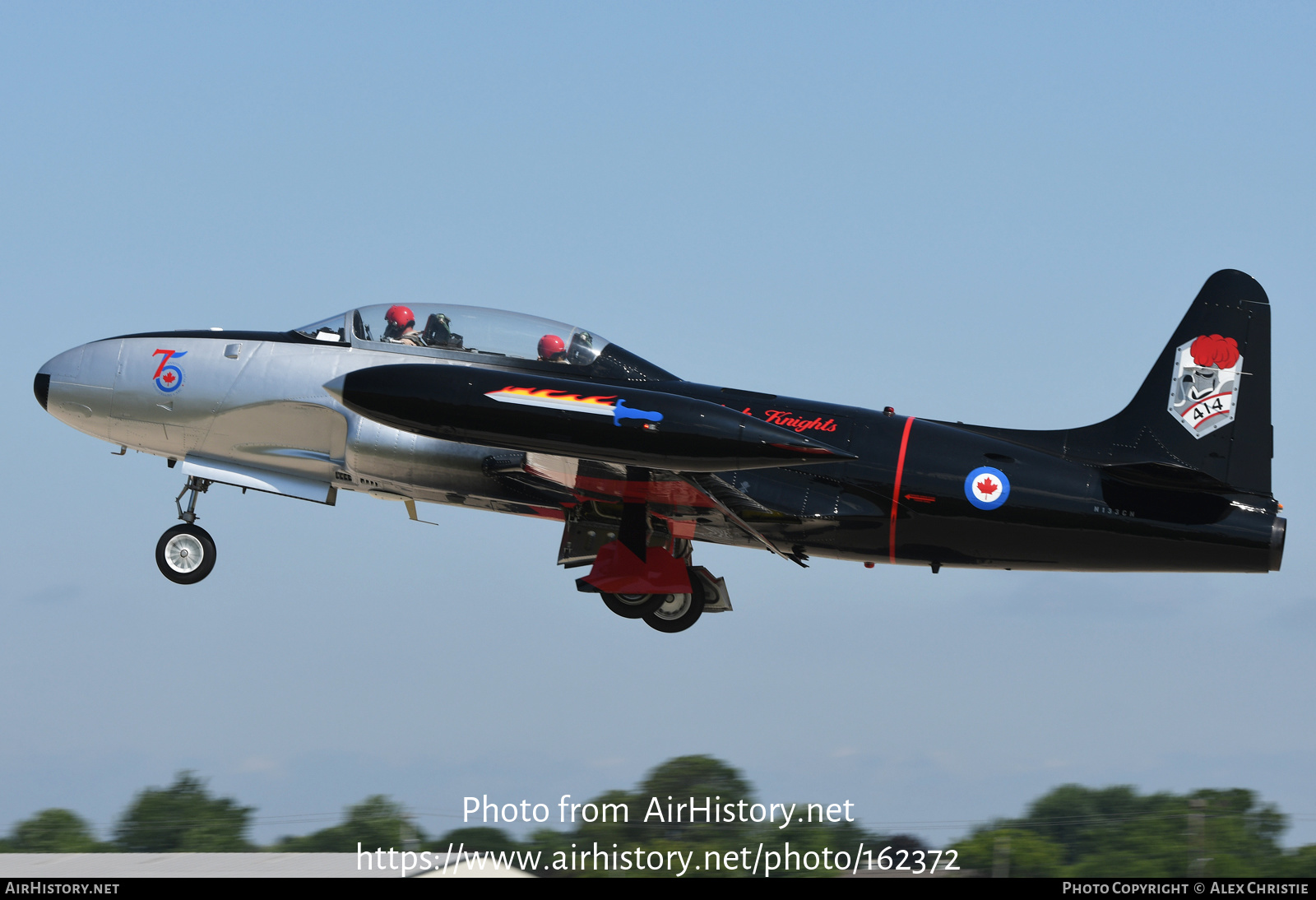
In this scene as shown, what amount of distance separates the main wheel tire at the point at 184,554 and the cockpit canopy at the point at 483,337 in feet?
9.00

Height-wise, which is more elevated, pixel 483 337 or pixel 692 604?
pixel 483 337

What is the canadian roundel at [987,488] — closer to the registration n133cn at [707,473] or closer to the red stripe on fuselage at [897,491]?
the registration n133cn at [707,473]

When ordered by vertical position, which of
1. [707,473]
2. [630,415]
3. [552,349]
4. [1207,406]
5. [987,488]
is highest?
[552,349]

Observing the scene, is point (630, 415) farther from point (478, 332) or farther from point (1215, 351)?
point (1215, 351)

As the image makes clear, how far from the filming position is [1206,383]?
14320mm

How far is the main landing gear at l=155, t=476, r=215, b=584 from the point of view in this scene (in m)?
15.3

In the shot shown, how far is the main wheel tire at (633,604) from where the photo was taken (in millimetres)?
15250

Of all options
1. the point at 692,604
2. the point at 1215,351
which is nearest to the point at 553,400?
the point at 692,604

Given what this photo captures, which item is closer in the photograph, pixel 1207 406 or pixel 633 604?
pixel 1207 406

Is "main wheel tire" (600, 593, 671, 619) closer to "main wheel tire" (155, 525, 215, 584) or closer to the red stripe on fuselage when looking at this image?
Answer: the red stripe on fuselage

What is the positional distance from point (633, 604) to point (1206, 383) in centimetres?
658
